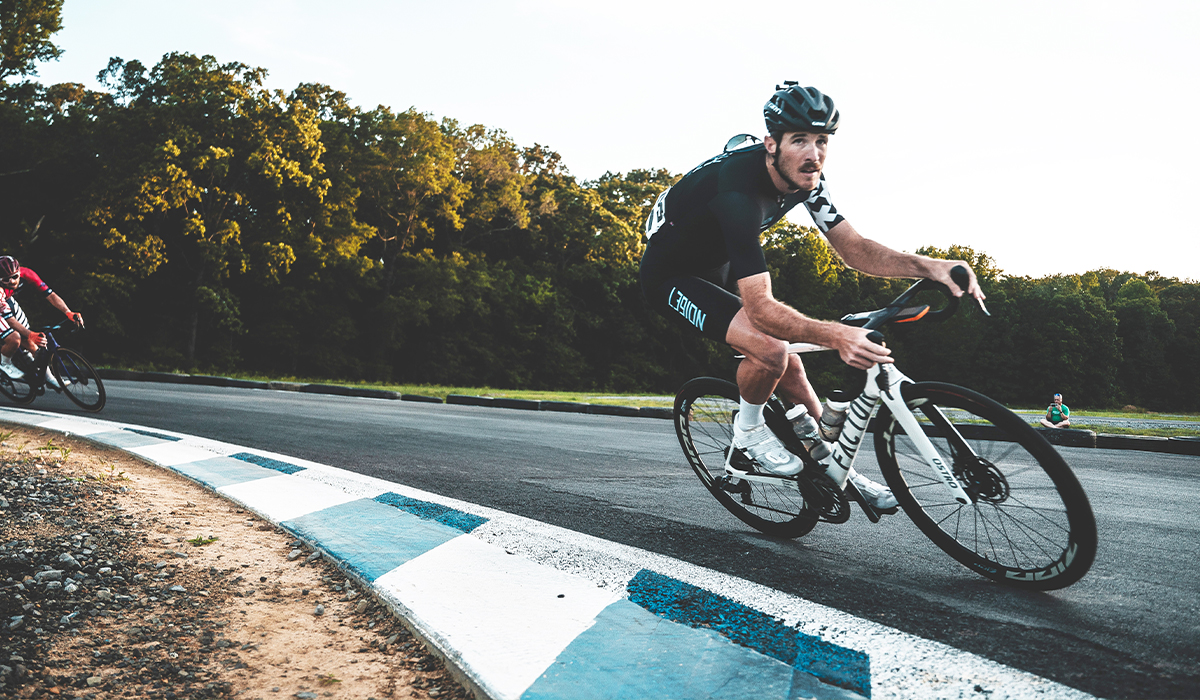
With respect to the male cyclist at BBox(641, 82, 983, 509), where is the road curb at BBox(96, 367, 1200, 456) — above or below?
below

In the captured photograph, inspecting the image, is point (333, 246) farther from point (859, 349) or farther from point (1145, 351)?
point (1145, 351)

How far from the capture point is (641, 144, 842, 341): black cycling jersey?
286 centimetres

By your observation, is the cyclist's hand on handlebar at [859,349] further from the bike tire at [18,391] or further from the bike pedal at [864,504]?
the bike tire at [18,391]

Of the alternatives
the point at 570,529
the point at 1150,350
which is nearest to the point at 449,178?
the point at 570,529

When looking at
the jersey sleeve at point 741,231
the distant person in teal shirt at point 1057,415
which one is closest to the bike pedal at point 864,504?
the jersey sleeve at point 741,231

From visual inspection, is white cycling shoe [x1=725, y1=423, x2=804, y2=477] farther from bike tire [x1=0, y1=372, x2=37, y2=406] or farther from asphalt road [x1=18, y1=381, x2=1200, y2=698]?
bike tire [x1=0, y1=372, x2=37, y2=406]

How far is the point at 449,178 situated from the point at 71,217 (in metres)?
14.6

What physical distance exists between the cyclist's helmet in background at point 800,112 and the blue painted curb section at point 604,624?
68.0 inches

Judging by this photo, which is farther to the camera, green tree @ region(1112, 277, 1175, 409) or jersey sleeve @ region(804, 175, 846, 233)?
green tree @ region(1112, 277, 1175, 409)

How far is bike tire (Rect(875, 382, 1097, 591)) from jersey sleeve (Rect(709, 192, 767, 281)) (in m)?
0.74

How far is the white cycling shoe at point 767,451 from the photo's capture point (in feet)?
9.86

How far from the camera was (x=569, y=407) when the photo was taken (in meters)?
14.8

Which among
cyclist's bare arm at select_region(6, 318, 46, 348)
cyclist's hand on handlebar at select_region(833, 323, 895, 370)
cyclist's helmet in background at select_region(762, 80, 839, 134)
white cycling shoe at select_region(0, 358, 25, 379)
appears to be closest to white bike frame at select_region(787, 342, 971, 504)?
cyclist's hand on handlebar at select_region(833, 323, 895, 370)

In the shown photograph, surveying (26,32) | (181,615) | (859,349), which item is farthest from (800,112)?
(26,32)
